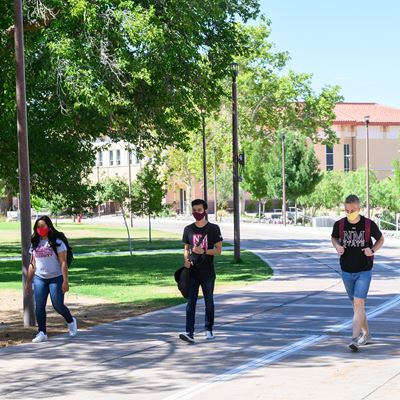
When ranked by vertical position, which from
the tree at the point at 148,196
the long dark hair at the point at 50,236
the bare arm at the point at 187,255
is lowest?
the bare arm at the point at 187,255

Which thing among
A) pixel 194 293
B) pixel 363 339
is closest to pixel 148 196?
pixel 194 293

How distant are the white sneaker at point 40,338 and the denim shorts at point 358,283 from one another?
13.0 ft

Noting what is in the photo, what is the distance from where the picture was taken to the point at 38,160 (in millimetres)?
28406

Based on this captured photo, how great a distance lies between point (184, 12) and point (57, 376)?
15.6m

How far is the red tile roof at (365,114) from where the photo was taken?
127 m

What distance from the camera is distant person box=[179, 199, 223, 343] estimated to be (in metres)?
11.3

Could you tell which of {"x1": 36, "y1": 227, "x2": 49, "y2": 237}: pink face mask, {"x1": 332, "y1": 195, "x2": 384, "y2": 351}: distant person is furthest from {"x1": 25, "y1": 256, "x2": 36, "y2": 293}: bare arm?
{"x1": 332, "y1": 195, "x2": 384, "y2": 351}: distant person

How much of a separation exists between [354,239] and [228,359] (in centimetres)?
193

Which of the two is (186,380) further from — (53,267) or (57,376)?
(53,267)

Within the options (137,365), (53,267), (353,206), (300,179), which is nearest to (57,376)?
(137,365)

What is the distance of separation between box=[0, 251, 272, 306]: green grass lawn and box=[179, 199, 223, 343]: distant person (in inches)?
206

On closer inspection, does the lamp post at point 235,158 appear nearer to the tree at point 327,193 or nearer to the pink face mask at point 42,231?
the pink face mask at point 42,231

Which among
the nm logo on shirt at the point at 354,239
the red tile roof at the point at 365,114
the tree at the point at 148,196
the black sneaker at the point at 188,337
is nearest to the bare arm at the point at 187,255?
the black sneaker at the point at 188,337

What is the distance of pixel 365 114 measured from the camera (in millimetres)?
129500
